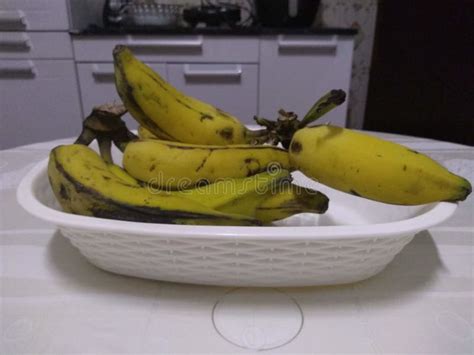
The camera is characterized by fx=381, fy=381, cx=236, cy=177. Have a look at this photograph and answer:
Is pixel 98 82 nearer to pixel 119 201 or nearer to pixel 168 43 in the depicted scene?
pixel 168 43

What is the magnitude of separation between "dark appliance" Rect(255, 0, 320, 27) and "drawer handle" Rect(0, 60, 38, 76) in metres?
0.89

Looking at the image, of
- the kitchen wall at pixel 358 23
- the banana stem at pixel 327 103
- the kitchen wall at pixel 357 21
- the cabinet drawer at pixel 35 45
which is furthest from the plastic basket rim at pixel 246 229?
the kitchen wall at pixel 358 23

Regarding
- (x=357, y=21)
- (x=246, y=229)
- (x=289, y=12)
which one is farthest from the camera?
(x=357, y=21)

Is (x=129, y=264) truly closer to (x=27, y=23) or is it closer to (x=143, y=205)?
(x=143, y=205)

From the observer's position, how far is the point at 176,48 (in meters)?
1.34

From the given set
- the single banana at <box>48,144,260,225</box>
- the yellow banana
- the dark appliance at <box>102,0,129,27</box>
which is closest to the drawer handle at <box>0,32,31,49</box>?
the dark appliance at <box>102,0,129,27</box>

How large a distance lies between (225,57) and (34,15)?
68 centimetres

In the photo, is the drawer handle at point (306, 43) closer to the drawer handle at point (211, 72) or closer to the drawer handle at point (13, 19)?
the drawer handle at point (211, 72)

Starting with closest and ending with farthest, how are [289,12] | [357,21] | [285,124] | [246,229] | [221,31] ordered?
[246,229]
[285,124]
[221,31]
[289,12]
[357,21]

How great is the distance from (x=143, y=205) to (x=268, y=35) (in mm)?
1145

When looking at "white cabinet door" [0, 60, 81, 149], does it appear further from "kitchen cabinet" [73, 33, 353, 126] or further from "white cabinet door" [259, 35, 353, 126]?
"white cabinet door" [259, 35, 353, 126]

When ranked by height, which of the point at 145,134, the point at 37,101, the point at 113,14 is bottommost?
the point at 37,101

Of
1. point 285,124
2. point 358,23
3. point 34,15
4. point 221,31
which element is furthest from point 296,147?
point 358,23

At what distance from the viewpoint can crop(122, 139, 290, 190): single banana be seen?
0.38 metres
